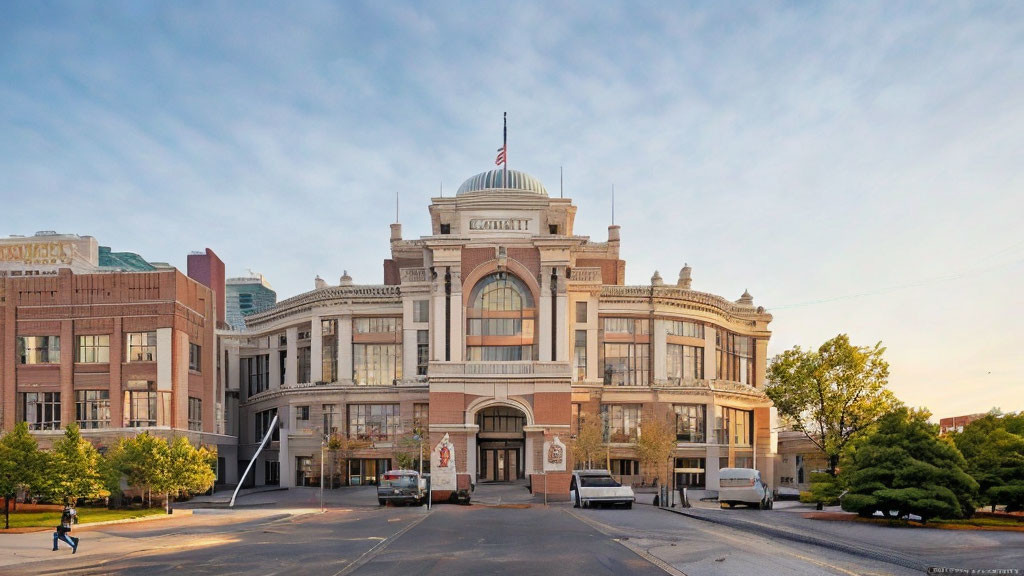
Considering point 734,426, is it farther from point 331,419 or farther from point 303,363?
point 303,363

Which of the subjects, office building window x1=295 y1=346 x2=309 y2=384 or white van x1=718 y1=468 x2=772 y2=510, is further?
office building window x1=295 y1=346 x2=309 y2=384

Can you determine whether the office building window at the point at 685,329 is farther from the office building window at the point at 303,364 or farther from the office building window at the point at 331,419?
the office building window at the point at 303,364

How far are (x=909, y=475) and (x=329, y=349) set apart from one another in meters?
58.9

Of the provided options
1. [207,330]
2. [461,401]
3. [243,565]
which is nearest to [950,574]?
[243,565]

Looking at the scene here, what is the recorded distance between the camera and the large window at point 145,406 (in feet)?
207

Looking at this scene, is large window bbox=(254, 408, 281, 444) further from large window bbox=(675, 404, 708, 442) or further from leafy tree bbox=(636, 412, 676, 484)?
large window bbox=(675, 404, 708, 442)

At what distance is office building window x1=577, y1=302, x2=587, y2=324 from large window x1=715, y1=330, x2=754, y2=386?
560 inches

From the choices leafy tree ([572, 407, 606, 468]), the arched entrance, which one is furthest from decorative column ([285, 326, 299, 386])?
leafy tree ([572, 407, 606, 468])

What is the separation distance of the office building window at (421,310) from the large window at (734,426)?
27.9 metres

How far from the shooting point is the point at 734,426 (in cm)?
8719

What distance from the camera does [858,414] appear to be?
204ft

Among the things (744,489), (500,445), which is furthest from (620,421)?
(744,489)

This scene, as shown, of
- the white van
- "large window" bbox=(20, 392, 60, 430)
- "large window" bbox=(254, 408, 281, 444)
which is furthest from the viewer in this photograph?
"large window" bbox=(254, 408, 281, 444)

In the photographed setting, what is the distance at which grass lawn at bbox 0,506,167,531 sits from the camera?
140 feet
